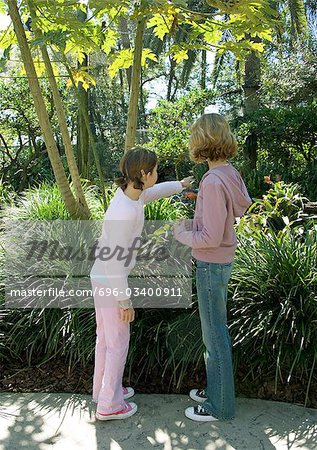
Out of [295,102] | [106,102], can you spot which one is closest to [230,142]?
[295,102]

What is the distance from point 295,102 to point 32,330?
10.5 m

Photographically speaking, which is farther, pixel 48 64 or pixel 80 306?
pixel 48 64

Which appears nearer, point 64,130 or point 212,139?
point 212,139

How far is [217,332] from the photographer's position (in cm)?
250

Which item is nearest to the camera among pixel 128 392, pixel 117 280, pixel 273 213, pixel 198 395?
pixel 117 280

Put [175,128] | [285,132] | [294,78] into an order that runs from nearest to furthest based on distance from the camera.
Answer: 1. [285,132]
2. [175,128]
3. [294,78]

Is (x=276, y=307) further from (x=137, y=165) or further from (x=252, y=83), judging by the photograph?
(x=252, y=83)

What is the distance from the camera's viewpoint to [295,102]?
39.7 ft

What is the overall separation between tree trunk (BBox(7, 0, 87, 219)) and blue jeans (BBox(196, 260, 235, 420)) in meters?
2.20

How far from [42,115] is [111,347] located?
243cm

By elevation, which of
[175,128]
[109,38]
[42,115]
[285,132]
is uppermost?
[109,38]

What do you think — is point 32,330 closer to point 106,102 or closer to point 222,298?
point 222,298

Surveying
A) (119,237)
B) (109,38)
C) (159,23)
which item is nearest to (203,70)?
(109,38)

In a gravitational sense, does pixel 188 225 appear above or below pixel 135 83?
below
